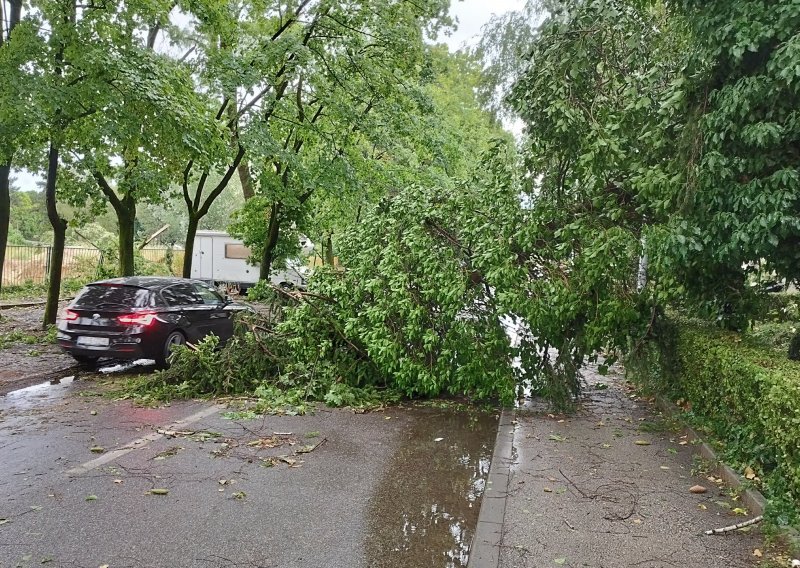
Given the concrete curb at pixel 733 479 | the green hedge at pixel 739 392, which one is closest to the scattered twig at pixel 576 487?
the concrete curb at pixel 733 479

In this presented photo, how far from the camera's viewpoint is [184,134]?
1038cm

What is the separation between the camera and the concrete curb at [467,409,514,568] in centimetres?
415

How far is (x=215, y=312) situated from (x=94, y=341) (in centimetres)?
224

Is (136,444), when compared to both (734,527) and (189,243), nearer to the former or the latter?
(734,527)

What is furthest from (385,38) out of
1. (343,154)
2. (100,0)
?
(100,0)

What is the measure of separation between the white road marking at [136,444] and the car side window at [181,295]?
312 centimetres

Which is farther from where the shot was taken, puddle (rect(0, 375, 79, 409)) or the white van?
the white van

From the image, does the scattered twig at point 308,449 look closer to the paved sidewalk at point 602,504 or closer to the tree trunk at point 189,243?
the paved sidewalk at point 602,504

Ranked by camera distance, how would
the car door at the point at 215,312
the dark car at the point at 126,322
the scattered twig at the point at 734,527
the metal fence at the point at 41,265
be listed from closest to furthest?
the scattered twig at the point at 734,527, the dark car at the point at 126,322, the car door at the point at 215,312, the metal fence at the point at 41,265

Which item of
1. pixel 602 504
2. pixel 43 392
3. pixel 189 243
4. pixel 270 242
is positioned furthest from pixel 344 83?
pixel 602 504

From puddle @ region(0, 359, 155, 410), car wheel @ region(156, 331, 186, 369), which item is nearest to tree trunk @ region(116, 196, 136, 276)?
puddle @ region(0, 359, 155, 410)

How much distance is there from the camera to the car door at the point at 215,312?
1155cm

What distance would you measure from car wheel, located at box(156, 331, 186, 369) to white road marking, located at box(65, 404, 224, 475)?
2458 mm

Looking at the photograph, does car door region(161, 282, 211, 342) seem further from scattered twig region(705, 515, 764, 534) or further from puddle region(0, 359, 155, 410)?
scattered twig region(705, 515, 764, 534)
